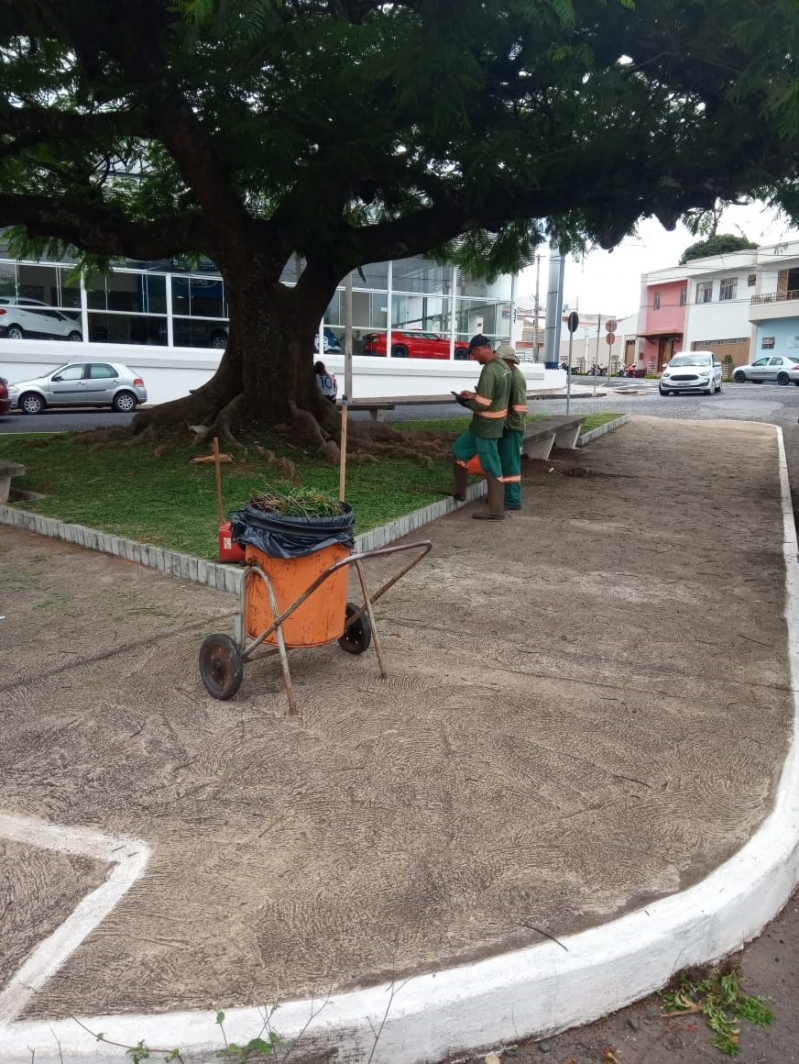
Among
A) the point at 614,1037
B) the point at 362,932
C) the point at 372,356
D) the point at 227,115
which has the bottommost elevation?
the point at 614,1037

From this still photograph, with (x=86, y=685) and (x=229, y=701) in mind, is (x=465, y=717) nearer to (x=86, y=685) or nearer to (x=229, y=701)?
(x=229, y=701)

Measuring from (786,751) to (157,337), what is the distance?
2670 centimetres

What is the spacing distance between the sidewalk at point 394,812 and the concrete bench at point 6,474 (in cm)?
286

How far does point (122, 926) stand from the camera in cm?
272

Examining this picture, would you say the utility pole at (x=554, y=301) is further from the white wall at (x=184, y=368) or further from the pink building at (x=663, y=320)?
the pink building at (x=663, y=320)

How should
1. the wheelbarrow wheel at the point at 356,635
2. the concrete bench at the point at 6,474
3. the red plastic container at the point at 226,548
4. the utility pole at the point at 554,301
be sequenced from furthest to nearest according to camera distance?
the utility pole at the point at 554,301 → the concrete bench at the point at 6,474 → the red plastic container at the point at 226,548 → the wheelbarrow wheel at the point at 356,635

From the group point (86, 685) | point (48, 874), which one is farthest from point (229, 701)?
point (48, 874)

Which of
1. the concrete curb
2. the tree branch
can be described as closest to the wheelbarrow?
the concrete curb

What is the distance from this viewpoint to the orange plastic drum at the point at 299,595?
14.3 feet

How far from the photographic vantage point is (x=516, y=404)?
883 cm

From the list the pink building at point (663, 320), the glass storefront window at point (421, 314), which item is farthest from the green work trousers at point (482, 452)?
the pink building at point (663, 320)

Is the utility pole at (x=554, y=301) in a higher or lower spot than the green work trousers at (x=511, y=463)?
higher

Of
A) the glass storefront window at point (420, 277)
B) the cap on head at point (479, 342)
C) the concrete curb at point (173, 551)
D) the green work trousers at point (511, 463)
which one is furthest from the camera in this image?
the glass storefront window at point (420, 277)

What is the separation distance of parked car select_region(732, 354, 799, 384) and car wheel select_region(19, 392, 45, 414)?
3540 cm
